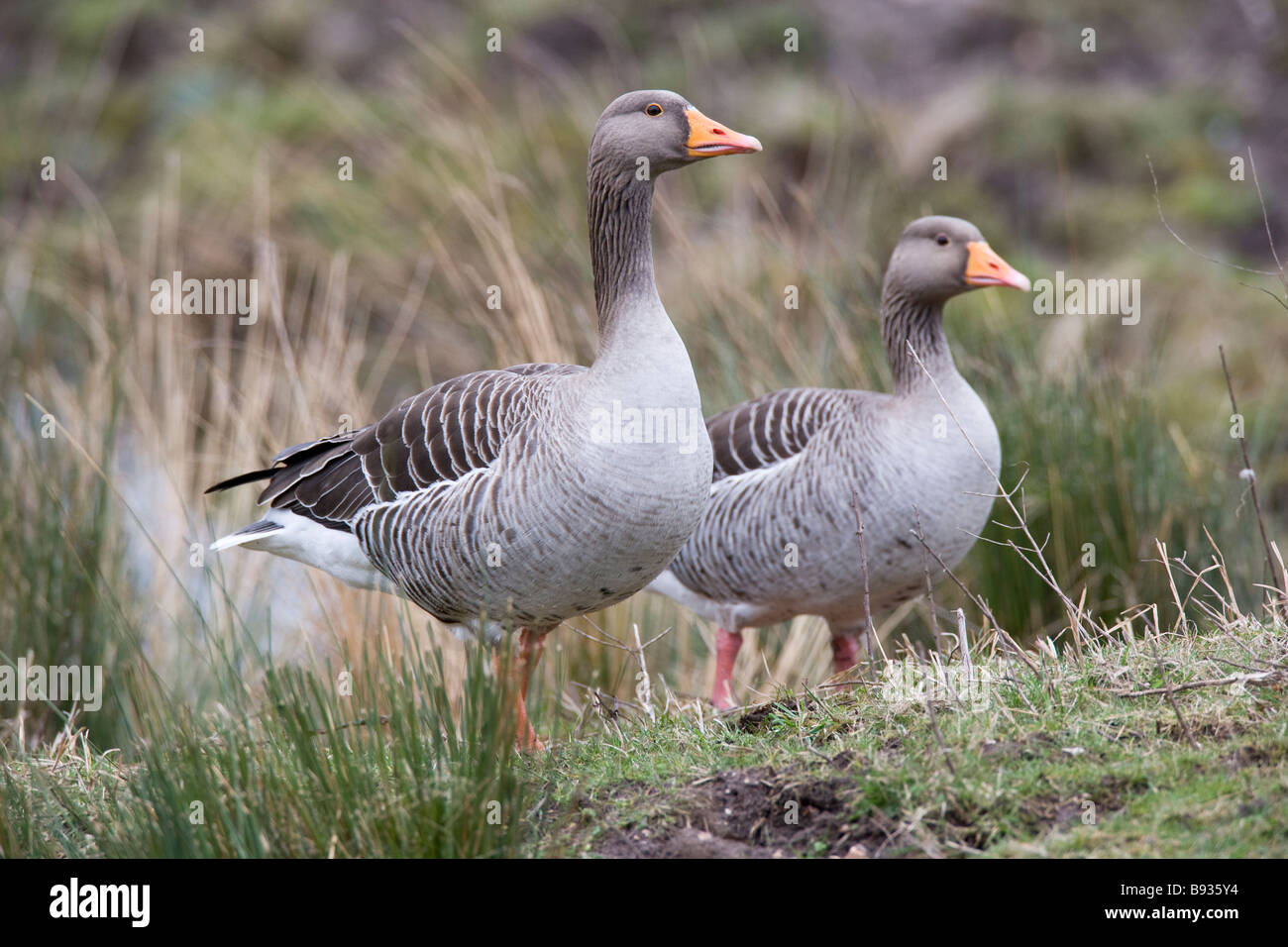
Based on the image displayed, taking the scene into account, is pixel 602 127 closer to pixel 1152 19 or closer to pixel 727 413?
pixel 727 413

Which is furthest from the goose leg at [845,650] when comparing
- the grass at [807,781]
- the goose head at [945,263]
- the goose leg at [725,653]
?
the grass at [807,781]

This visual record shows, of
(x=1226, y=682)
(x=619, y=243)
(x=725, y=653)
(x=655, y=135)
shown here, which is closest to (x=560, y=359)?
(x=725, y=653)

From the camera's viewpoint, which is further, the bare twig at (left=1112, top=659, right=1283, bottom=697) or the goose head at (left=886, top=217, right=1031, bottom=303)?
the goose head at (left=886, top=217, right=1031, bottom=303)

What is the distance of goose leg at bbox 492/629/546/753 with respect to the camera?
3.58m

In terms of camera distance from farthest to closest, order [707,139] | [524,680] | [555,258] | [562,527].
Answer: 1. [555,258]
2. [524,680]
3. [707,139]
4. [562,527]

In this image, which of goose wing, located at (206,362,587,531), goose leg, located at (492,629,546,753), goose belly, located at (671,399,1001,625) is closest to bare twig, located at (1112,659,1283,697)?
goose belly, located at (671,399,1001,625)

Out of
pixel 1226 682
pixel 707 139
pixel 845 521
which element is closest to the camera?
pixel 1226 682

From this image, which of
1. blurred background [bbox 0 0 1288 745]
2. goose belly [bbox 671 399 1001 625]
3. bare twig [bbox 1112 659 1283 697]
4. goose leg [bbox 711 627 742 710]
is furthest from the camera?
blurred background [bbox 0 0 1288 745]

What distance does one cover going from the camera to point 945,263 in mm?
5887

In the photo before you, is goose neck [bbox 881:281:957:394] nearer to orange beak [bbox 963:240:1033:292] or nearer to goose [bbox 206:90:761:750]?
orange beak [bbox 963:240:1033:292]

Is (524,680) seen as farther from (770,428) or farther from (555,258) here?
(555,258)

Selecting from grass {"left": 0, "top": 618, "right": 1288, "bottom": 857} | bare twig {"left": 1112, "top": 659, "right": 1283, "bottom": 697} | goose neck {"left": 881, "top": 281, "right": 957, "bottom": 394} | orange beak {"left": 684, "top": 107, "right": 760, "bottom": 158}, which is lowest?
grass {"left": 0, "top": 618, "right": 1288, "bottom": 857}

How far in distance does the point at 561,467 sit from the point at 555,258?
11.5 feet
